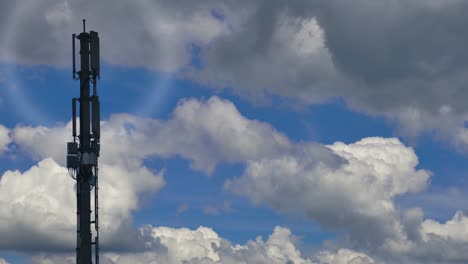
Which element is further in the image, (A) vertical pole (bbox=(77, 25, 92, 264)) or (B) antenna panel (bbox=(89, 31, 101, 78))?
(B) antenna panel (bbox=(89, 31, 101, 78))

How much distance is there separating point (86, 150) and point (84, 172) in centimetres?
291

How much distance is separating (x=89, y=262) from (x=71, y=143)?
1507cm

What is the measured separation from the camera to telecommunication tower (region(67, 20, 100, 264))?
135 meters

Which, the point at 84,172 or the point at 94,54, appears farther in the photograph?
the point at 94,54

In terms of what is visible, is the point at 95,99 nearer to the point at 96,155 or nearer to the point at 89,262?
the point at 96,155

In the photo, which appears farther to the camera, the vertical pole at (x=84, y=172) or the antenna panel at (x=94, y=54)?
the antenna panel at (x=94, y=54)

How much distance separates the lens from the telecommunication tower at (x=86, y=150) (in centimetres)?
13512

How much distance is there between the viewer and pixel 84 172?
447ft

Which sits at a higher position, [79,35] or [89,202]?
[79,35]

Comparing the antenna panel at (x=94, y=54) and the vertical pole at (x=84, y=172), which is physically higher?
the antenna panel at (x=94, y=54)

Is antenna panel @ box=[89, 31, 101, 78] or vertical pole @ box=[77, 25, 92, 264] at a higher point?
antenna panel @ box=[89, 31, 101, 78]

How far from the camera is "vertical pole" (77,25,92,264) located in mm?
134875

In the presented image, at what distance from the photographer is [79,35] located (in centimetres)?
13938

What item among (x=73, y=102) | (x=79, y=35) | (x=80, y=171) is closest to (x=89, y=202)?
(x=80, y=171)
